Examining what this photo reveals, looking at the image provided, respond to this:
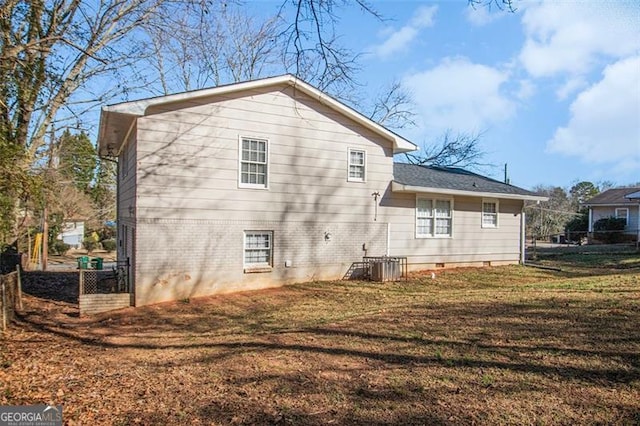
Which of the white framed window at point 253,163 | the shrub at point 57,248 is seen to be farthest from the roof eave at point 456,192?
the shrub at point 57,248

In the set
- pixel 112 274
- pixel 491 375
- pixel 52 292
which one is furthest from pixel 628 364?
pixel 52 292

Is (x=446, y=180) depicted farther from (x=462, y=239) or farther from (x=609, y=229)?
(x=609, y=229)

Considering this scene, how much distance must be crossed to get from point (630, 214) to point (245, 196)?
35.1 m

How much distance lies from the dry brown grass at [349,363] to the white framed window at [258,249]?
286 cm

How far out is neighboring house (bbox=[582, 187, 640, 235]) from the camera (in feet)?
112

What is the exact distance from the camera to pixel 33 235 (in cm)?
2628

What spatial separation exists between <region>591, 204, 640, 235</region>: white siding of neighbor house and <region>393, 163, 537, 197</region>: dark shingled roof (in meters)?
20.3

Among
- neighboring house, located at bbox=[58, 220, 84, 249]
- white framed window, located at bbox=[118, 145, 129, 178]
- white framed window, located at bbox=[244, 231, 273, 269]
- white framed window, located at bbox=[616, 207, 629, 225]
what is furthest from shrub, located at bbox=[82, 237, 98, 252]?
white framed window, located at bbox=[616, 207, 629, 225]

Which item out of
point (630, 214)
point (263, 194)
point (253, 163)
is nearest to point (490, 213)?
point (263, 194)

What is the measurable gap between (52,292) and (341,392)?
12.3 metres

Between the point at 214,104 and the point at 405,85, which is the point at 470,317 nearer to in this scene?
the point at 214,104

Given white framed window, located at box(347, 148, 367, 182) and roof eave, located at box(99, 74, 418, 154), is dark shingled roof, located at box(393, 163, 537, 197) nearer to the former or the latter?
roof eave, located at box(99, 74, 418, 154)

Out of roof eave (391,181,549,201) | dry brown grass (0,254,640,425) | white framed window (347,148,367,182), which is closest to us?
dry brown grass (0,254,640,425)

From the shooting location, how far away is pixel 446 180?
17594mm
